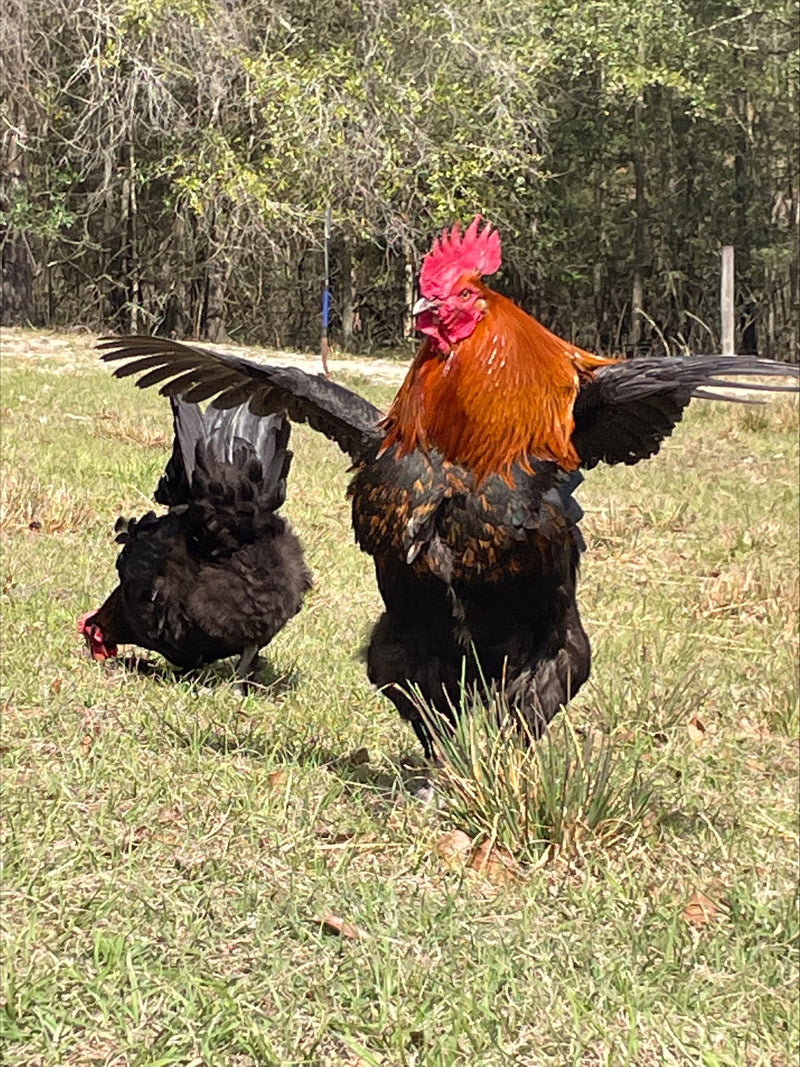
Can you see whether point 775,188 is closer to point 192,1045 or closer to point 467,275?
point 467,275

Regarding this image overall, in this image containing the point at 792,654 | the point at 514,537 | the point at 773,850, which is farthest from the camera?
the point at 792,654

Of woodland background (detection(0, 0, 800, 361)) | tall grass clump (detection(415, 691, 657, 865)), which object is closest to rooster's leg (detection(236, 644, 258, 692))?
tall grass clump (detection(415, 691, 657, 865))

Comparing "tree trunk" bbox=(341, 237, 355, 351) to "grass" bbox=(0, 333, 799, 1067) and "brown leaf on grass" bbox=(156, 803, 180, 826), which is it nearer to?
"grass" bbox=(0, 333, 799, 1067)

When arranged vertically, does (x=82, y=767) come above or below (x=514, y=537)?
below

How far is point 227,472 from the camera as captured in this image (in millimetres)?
4844

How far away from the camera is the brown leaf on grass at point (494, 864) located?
10.5 feet

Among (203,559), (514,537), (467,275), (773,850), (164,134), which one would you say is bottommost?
(773,850)

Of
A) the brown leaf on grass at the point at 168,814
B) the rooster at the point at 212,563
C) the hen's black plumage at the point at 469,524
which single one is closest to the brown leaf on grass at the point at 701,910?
the hen's black plumage at the point at 469,524

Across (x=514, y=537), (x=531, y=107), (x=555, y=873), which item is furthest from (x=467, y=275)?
(x=531, y=107)

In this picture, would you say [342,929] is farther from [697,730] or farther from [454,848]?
[697,730]

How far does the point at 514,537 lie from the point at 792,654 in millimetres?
2843

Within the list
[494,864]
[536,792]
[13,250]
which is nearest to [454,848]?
[494,864]

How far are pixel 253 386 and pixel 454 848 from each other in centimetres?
153

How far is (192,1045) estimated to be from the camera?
2365 mm
